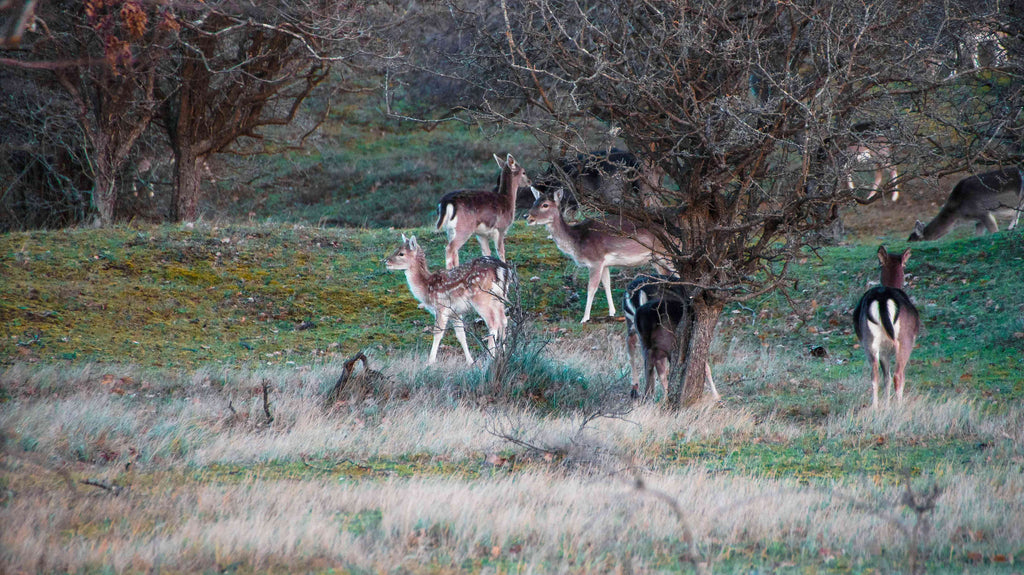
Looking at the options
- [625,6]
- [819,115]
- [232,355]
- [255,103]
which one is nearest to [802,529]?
[819,115]

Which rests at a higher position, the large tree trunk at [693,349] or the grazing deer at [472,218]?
the grazing deer at [472,218]

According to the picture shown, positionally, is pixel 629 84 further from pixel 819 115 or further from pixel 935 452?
pixel 935 452

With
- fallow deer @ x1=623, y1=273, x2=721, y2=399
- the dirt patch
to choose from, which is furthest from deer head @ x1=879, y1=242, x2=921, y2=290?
the dirt patch

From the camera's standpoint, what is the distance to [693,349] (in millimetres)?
9852

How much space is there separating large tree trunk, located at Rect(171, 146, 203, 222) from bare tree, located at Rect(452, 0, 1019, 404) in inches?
454

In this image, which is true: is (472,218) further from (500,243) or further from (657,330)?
(657,330)

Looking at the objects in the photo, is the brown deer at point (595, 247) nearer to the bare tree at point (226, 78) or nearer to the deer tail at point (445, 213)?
the deer tail at point (445, 213)

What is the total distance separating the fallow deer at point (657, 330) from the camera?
1022cm

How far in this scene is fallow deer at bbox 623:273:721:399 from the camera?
1022 cm

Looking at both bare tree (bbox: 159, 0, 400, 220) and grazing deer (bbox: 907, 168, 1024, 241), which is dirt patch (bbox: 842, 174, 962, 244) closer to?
grazing deer (bbox: 907, 168, 1024, 241)

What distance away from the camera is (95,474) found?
673 centimetres

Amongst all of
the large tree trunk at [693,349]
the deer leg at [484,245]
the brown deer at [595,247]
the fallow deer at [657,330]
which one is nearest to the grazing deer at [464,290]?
the fallow deer at [657,330]

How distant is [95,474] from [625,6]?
7.02 meters

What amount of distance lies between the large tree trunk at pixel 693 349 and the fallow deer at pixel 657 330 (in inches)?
5.0
